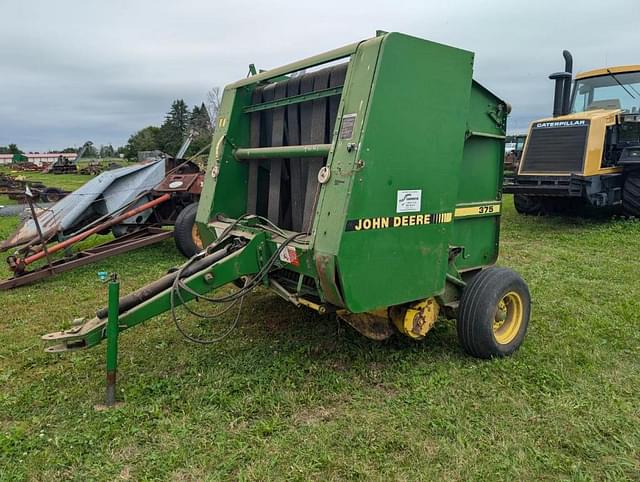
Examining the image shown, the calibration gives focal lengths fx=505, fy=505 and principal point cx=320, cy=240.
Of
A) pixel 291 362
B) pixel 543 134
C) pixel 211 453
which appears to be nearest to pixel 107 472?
pixel 211 453

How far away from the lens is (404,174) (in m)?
3.06

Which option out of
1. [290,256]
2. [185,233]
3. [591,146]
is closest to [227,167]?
[290,256]

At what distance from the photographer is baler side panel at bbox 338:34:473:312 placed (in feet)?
9.53

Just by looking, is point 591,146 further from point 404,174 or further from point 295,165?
point 404,174

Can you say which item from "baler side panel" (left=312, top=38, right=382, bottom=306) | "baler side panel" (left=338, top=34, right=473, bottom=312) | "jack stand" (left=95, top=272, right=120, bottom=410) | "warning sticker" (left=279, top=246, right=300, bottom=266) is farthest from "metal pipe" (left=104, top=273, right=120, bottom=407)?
"baler side panel" (left=338, top=34, right=473, bottom=312)

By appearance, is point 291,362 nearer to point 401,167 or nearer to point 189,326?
point 189,326

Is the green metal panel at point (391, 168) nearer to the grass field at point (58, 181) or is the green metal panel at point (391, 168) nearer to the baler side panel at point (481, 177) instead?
the baler side panel at point (481, 177)

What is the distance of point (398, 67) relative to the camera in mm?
2965

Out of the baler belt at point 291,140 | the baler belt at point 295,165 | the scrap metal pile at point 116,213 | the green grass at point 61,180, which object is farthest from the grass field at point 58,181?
the baler belt at point 295,165

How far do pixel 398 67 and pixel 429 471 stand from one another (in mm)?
2201

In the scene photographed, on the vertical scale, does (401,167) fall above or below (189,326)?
above

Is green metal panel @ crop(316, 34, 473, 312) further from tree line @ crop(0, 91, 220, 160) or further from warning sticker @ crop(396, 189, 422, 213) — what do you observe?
tree line @ crop(0, 91, 220, 160)

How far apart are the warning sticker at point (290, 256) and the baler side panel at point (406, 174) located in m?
0.45

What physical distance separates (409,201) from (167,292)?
1.62 metres
